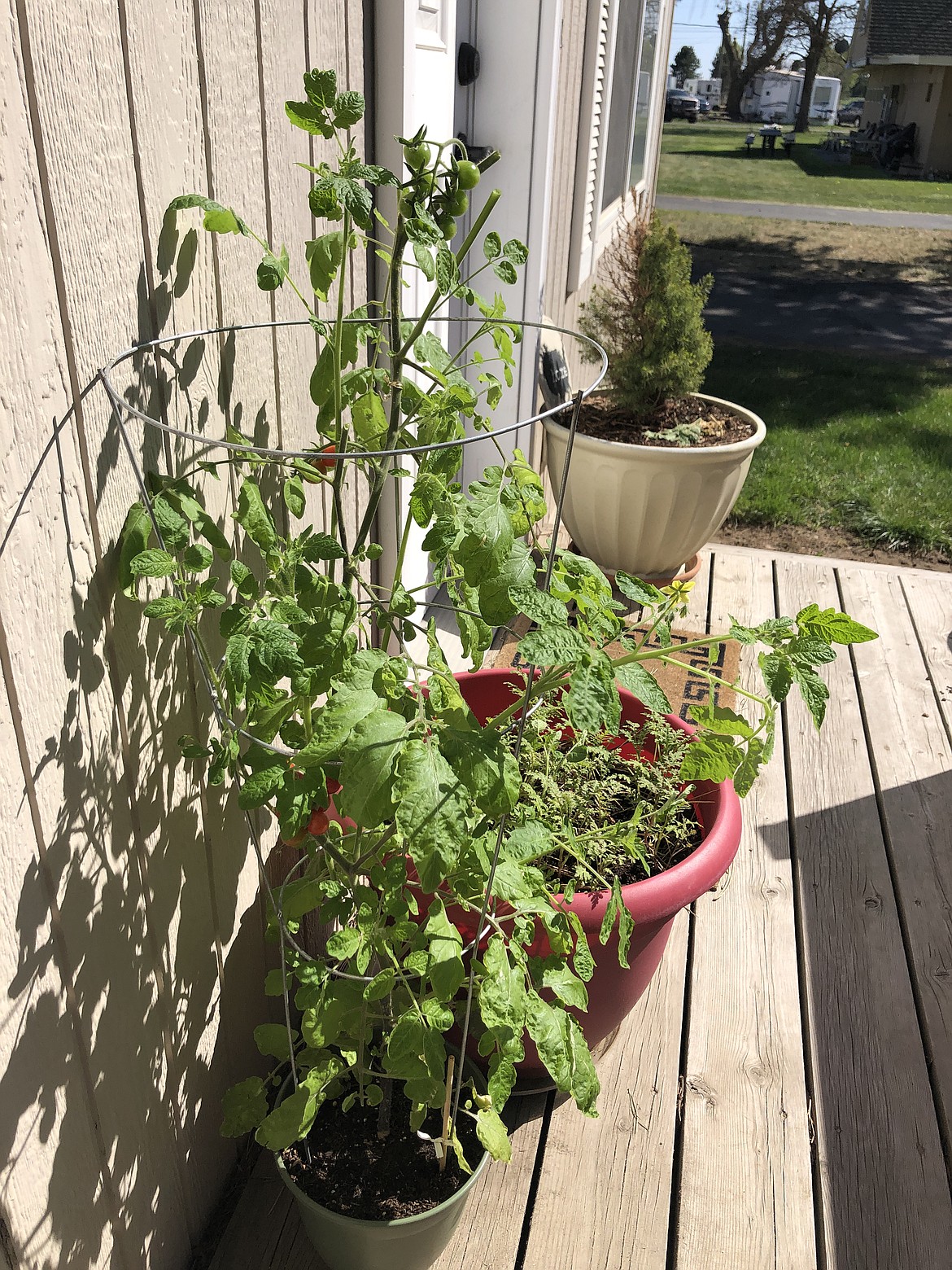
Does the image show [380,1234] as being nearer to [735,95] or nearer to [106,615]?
[106,615]

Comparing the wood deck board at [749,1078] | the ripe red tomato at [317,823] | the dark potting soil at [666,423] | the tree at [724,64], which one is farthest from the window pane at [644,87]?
the tree at [724,64]

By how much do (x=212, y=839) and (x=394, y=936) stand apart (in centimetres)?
34

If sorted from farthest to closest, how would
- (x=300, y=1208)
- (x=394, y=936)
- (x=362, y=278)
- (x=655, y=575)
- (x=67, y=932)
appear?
1. (x=655, y=575)
2. (x=362, y=278)
3. (x=300, y=1208)
4. (x=394, y=936)
5. (x=67, y=932)

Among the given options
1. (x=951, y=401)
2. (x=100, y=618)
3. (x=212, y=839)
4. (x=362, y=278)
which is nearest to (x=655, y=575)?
(x=362, y=278)

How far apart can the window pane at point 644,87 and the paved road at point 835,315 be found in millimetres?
1793

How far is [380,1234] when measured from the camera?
1.27m

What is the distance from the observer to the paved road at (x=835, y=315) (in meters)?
7.37

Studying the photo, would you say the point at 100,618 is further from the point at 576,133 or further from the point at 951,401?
the point at 951,401

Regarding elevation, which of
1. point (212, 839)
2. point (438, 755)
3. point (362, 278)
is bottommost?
point (212, 839)

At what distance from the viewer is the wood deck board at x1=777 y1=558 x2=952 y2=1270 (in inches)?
60.4

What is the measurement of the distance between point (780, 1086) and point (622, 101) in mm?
4245

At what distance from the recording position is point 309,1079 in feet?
4.14

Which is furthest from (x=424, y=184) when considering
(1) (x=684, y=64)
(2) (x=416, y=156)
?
(1) (x=684, y=64)

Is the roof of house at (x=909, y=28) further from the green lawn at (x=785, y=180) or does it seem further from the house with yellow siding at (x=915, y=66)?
the green lawn at (x=785, y=180)
